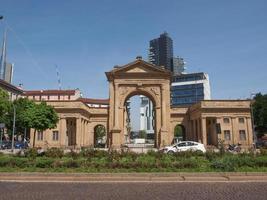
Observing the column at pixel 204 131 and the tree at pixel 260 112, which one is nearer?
the column at pixel 204 131

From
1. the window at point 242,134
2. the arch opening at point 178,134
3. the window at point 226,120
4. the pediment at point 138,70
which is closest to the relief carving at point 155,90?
the pediment at point 138,70

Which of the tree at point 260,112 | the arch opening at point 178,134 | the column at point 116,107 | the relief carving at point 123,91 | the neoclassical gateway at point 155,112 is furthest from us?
the arch opening at point 178,134

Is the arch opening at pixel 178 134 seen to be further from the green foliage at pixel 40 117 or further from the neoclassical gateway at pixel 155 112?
the green foliage at pixel 40 117

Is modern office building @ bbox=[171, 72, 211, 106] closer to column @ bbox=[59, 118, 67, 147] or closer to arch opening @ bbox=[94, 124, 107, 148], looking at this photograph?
arch opening @ bbox=[94, 124, 107, 148]

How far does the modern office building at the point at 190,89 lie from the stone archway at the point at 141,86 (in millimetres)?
118274

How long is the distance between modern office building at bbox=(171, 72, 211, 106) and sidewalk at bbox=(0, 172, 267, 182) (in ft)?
530

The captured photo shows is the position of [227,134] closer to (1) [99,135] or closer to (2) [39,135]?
(2) [39,135]

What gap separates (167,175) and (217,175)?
2707 mm

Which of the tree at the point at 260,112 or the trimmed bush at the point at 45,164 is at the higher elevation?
the tree at the point at 260,112

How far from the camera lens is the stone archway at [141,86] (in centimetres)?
5906
